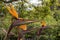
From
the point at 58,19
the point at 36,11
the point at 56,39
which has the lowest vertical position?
the point at 56,39

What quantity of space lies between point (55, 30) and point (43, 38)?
0.45 m

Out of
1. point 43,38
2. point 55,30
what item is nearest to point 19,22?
point 43,38

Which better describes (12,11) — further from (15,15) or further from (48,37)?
(48,37)

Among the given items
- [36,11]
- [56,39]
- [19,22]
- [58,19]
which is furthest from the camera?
[58,19]

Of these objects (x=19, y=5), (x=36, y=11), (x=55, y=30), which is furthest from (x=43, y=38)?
(x=19, y=5)

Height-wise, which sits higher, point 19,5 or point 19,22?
point 19,22

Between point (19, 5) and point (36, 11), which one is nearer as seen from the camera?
point (19, 5)

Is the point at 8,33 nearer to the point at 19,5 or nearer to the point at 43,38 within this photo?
the point at 19,5

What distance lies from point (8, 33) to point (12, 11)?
0.07 metres

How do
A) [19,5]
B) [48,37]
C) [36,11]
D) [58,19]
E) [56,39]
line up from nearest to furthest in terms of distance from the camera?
1. [19,5]
2. [36,11]
3. [48,37]
4. [56,39]
5. [58,19]

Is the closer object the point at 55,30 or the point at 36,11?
the point at 36,11

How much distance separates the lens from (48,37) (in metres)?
4.50

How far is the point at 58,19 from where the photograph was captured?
5.32 metres

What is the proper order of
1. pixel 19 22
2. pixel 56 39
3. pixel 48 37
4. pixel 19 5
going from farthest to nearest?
pixel 56 39 < pixel 48 37 < pixel 19 5 < pixel 19 22
